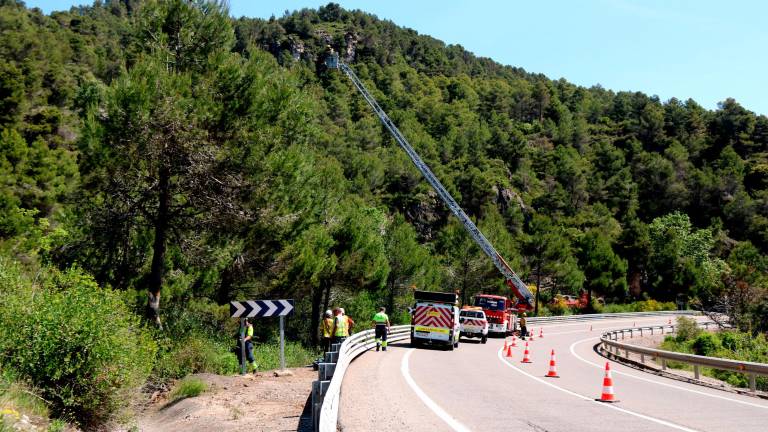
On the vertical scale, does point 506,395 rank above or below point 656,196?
below

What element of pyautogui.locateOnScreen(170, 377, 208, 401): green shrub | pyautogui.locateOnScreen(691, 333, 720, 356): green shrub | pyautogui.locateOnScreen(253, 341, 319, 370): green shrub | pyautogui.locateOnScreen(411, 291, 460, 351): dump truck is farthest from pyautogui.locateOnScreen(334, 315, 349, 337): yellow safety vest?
pyautogui.locateOnScreen(691, 333, 720, 356): green shrub

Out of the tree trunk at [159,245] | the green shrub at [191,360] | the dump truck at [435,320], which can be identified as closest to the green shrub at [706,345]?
the dump truck at [435,320]

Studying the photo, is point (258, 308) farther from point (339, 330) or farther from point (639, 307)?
point (639, 307)

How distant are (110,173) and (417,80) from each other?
7278 inches

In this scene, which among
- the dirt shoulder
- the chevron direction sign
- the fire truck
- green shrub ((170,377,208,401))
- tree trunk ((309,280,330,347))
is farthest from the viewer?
the fire truck

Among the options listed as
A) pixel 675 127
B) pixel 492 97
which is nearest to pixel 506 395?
pixel 675 127

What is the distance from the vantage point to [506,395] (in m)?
13.1

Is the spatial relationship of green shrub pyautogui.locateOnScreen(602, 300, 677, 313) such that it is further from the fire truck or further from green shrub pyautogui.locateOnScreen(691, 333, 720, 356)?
green shrub pyautogui.locateOnScreen(691, 333, 720, 356)

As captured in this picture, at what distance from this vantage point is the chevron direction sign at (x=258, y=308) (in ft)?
51.8

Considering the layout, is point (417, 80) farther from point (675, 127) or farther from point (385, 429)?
point (385, 429)

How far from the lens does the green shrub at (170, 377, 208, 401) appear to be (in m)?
13.6

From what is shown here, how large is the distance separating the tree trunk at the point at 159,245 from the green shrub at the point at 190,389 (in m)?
4.10

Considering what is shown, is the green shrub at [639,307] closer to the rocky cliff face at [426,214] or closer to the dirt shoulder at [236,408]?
the rocky cliff face at [426,214]

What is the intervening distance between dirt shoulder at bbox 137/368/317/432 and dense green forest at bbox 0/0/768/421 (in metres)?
1.44
